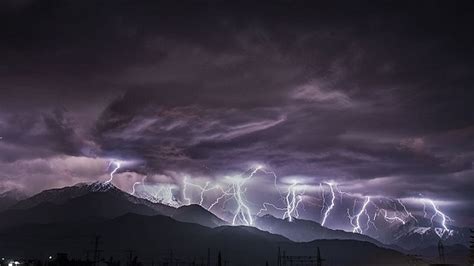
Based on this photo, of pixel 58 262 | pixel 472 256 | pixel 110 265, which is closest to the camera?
pixel 472 256

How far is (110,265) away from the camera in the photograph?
104 metres

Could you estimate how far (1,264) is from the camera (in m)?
101

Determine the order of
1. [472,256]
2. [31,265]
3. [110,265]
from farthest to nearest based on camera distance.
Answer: [31,265]
[110,265]
[472,256]

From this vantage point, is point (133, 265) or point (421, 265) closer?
point (133, 265)

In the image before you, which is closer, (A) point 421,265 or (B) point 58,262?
(B) point 58,262

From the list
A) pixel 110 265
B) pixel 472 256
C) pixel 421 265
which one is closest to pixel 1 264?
pixel 110 265

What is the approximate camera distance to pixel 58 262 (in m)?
96.4

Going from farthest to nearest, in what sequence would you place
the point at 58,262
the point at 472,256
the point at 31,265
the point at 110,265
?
1. the point at 31,265
2. the point at 110,265
3. the point at 58,262
4. the point at 472,256

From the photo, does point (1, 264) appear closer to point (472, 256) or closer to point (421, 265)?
point (472, 256)

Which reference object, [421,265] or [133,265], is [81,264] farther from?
[421,265]

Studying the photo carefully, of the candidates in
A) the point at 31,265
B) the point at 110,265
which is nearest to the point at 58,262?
the point at 110,265

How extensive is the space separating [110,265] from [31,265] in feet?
96.1

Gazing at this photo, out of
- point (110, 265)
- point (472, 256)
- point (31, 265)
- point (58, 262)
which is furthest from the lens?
point (31, 265)

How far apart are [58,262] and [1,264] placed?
15452 millimetres
